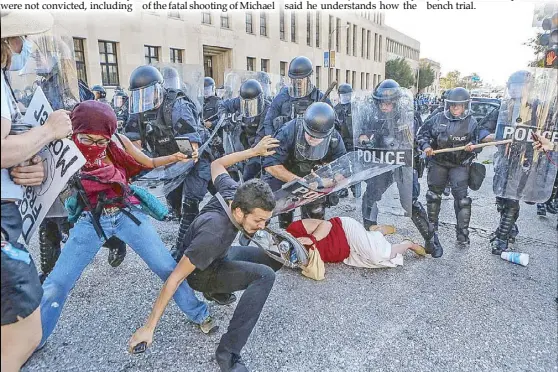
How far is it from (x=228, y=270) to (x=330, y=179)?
4.62ft

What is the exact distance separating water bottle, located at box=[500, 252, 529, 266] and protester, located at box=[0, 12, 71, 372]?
3834 mm

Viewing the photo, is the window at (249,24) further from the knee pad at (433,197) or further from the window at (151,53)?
the knee pad at (433,197)

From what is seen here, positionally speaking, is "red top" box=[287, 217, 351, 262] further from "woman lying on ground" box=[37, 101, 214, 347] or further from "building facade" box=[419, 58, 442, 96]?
"building facade" box=[419, 58, 442, 96]

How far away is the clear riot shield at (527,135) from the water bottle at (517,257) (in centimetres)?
52

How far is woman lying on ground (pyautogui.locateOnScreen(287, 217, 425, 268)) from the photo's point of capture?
3.54 metres

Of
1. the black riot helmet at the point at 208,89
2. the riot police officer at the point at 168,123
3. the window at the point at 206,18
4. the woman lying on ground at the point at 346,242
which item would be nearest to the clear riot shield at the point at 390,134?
the woman lying on ground at the point at 346,242

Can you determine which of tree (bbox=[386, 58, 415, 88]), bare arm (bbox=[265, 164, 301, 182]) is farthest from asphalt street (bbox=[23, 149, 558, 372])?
tree (bbox=[386, 58, 415, 88])

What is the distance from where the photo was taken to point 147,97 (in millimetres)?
3736

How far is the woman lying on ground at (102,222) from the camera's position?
2180 millimetres

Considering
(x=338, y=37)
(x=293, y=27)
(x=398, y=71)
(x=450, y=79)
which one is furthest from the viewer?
(x=450, y=79)

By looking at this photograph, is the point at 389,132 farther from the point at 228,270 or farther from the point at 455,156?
the point at 228,270

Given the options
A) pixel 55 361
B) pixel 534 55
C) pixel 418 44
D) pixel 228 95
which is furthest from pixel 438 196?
pixel 418 44

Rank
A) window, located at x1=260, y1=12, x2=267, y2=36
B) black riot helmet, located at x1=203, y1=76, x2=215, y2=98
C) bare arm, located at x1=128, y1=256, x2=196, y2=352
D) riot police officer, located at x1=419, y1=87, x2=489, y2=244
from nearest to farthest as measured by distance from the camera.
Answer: bare arm, located at x1=128, y1=256, x2=196, y2=352 < riot police officer, located at x1=419, y1=87, x2=489, y2=244 < black riot helmet, located at x1=203, y1=76, x2=215, y2=98 < window, located at x1=260, y1=12, x2=267, y2=36

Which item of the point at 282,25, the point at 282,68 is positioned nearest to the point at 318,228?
the point at 282,68
